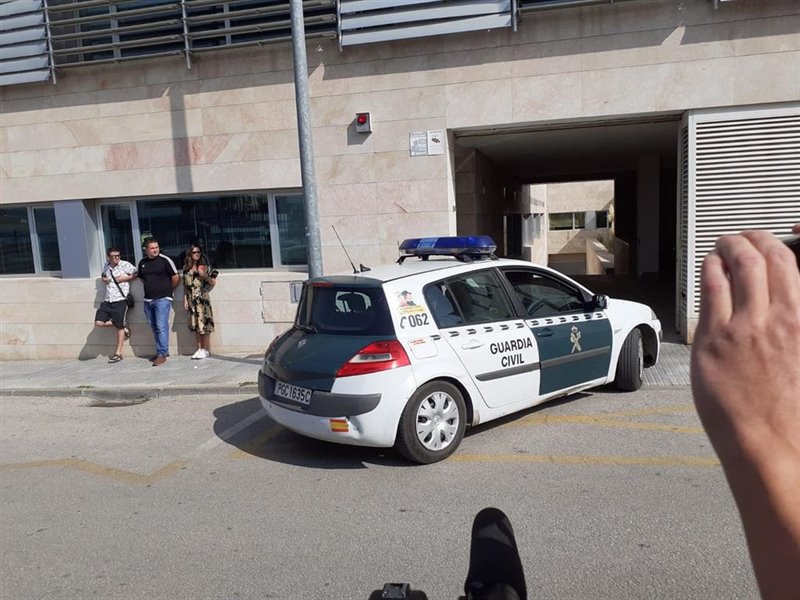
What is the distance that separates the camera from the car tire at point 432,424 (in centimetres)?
475

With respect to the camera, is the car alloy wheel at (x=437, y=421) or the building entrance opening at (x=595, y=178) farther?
the building entrance opening at (x=595, y=178)

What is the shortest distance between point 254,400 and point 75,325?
501cm

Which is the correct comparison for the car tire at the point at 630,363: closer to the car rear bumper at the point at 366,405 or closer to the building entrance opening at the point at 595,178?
the car rear bumper at the point at 366,405

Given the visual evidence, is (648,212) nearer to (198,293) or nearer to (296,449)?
(198,293)

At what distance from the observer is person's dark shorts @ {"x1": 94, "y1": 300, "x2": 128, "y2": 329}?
9.78 meters

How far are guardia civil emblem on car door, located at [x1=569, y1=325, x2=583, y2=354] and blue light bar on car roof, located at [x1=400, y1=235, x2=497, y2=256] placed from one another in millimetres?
1068

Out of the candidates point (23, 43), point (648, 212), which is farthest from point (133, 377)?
point (648, 212)

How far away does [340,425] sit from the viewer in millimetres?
4770

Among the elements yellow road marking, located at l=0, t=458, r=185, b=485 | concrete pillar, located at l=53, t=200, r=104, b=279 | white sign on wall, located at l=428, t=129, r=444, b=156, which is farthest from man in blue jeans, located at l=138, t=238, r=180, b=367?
white sign on wall, located at l=428, t=129, r=444, b=156

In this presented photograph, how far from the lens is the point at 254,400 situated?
732cm

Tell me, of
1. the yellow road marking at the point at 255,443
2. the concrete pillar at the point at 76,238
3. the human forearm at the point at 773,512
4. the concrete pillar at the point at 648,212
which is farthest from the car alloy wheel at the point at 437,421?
the concrete pillar at the point at 648,212

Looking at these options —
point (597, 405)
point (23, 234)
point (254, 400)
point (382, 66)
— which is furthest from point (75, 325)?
point (597, 405)

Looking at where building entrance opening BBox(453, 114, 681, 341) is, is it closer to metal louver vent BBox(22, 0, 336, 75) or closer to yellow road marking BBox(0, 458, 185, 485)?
metal louver vent BBox(22, 0, 336, 75)

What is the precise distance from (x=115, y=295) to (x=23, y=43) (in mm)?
4351
